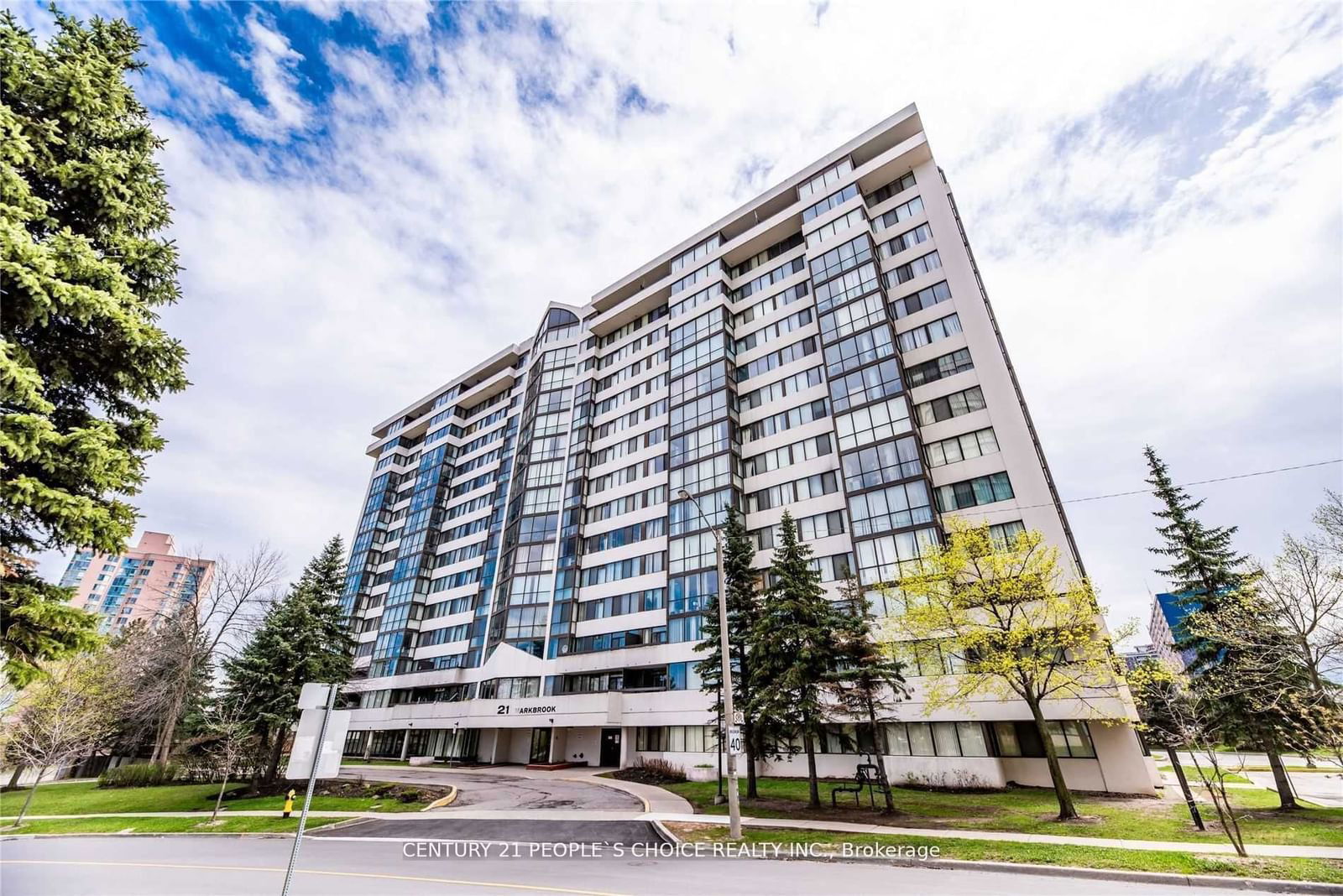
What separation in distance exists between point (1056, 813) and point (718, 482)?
25795 mm

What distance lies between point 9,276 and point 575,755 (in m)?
41.6

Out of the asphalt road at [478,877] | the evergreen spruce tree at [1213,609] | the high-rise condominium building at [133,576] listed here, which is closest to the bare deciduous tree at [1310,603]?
the evergreen spruce tree at [1213,609]

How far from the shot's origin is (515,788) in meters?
28.8

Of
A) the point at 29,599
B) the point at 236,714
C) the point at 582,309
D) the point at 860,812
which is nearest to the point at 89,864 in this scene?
the point at 29,599

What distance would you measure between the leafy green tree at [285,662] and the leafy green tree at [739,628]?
1991 centimetres

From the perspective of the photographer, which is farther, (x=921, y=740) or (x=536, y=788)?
(x=536, y=788)

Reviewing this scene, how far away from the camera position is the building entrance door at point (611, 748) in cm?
3972

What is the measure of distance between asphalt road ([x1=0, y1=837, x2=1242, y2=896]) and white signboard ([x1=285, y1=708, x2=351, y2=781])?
4873 mm

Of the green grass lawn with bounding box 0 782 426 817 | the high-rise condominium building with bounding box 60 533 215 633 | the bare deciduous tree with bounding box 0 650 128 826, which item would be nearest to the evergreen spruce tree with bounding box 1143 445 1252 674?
the green grass lawn with bounding box 0 782 426 817

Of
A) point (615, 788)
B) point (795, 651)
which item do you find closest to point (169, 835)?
point (615, 788)

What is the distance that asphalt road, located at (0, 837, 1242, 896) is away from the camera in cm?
1000

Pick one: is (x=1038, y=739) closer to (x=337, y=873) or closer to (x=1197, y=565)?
(x=1197, y=565)

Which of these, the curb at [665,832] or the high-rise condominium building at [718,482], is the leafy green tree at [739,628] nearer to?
the high-rise condominium building at [718,482]

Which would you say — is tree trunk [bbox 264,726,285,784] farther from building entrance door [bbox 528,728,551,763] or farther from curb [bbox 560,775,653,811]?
building entrance door [bbox 528,728,551,763]
